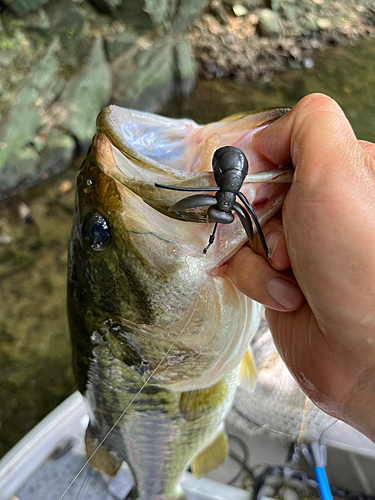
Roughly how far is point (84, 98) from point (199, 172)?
Answer: 12.1ft

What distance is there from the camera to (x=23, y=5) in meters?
3.62

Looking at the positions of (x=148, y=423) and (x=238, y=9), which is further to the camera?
(x=238, y=9)

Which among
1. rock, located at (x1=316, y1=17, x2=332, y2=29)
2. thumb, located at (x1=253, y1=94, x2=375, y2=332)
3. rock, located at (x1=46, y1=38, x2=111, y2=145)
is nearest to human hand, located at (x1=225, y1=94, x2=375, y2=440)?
thumb, located at (x1=253, y1=94, x2=375, y2=332)

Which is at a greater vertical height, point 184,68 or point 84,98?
point 184,68

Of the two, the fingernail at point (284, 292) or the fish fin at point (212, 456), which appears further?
the fish fin at point (212, 456)

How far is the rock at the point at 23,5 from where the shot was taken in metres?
3.57

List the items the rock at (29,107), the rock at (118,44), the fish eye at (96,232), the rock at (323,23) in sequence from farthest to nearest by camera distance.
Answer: the rock at (323,23) < the rock at (118,44) < the rock at (29,107) < the fish eye at (96,232)

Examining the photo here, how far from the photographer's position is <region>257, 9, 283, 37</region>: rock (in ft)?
19.0

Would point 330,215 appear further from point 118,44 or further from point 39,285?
point 118,44

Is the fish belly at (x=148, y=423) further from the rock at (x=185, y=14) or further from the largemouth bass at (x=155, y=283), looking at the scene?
the rock at (x=185, y=14)

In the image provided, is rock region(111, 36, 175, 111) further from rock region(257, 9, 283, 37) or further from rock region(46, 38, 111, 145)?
rock region(257, 9, 283, 37)

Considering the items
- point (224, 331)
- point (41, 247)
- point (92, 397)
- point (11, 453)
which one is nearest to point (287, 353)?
point (224, 331)

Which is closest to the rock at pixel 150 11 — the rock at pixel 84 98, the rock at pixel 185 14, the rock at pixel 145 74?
the rock at pixel 185 14

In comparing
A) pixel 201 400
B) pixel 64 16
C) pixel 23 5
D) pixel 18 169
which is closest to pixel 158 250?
pixel 201 400
